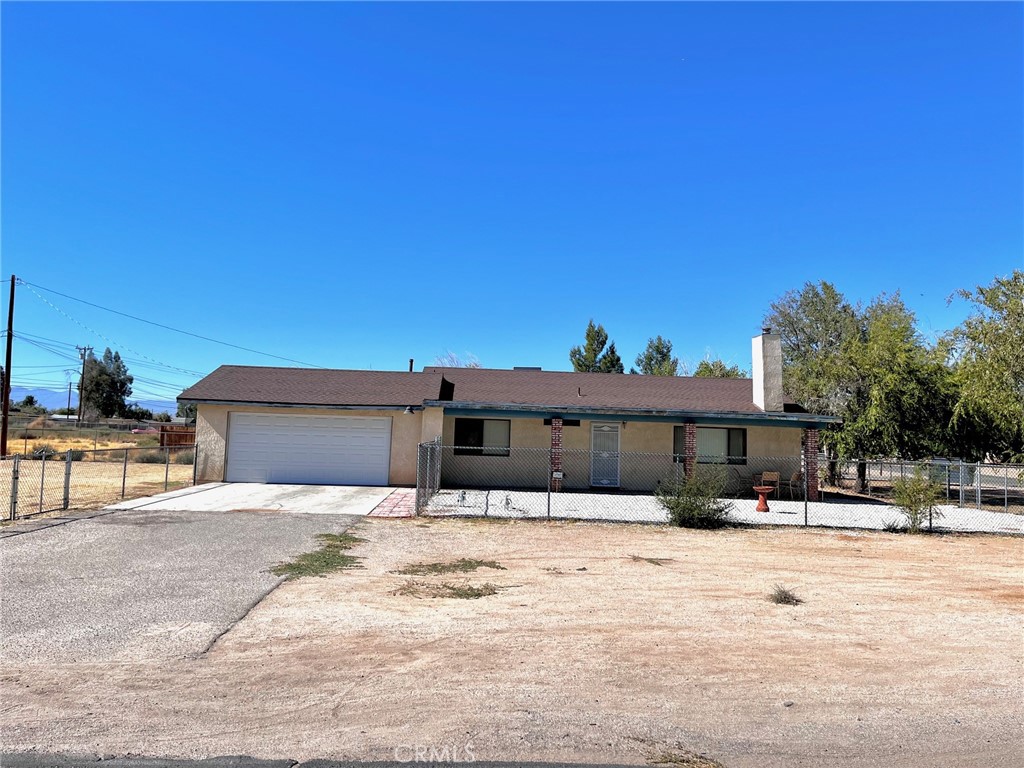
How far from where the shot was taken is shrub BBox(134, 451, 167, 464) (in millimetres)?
31781

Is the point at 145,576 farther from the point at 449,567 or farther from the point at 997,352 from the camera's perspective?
the point at 997,352

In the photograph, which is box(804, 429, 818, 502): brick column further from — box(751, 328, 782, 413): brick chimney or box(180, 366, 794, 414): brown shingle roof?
box(180, 366, 794, 414): brown shingle roof

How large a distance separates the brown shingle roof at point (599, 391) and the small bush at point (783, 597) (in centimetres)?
1173

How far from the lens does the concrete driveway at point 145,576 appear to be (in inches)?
228

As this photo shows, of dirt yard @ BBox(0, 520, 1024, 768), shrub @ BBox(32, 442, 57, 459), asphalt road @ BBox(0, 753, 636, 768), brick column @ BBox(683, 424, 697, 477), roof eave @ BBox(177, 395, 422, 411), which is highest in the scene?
roof eave @ BBox(177, 395, 422, 411)

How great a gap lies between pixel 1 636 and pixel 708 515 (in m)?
11.9

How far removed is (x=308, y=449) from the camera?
2044 centimetres

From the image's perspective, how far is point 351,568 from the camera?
8930mm

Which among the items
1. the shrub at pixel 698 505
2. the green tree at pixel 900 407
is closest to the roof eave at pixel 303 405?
the shrub at pixel 698 505

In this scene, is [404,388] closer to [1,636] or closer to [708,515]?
[708,515]

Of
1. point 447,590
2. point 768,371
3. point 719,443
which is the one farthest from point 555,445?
point 447,590

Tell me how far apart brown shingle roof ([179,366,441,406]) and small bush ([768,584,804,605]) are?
1403 centimetres

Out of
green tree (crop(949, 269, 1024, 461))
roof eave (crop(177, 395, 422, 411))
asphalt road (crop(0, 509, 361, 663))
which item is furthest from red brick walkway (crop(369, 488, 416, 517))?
green tree (crop(949, 269, 1024, 461))

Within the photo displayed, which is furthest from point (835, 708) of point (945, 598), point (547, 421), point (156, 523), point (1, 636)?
point (547, 421)
